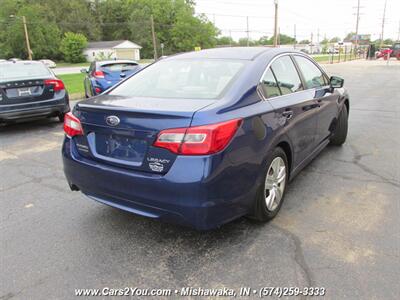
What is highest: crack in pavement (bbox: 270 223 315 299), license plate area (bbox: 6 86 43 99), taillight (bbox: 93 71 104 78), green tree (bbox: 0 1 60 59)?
green tree (bbox: 0 1 60 59)

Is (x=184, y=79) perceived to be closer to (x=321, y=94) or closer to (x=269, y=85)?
(x=269, y=85)

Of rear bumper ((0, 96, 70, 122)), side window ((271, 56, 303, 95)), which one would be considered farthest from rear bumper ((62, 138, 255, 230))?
rear bumper ((0, 96, 70, 122))

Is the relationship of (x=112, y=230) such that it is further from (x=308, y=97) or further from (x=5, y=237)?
(x=308, y=97)

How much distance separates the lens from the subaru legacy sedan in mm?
2502

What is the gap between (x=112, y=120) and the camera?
275cm

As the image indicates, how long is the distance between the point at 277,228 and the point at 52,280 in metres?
1.88

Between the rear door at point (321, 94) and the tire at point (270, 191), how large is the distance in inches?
46.4

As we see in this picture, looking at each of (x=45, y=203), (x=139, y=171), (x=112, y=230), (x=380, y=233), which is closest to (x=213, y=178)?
(x=139, y=171)

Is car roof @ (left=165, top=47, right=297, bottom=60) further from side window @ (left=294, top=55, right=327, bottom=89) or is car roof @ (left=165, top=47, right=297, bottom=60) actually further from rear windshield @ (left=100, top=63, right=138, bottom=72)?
rear windshield @ (left=100, top=63, right=138, bottom=72)

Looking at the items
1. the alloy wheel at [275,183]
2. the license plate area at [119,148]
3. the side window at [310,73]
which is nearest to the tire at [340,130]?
the side window at [310,73]

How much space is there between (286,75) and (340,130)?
2.27m

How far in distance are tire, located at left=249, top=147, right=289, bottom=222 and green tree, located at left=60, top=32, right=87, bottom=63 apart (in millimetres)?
75046

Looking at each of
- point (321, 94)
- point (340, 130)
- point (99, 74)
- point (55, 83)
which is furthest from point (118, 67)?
point (321, 94)

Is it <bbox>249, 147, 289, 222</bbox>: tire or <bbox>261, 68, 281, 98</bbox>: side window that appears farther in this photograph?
<bbox>261, 68, 281, 98</bbox>: side window
